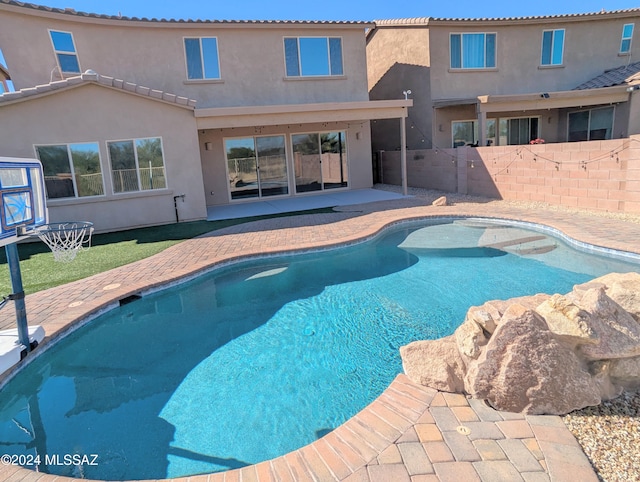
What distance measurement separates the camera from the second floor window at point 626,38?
20.2 metres

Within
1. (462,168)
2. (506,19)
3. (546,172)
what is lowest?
(546,172)

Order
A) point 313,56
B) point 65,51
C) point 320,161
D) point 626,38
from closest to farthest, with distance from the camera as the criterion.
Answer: point 65,51 < point 313,56 < point 320,161 < point 626,38

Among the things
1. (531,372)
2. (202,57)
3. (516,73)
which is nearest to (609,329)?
(531,372)

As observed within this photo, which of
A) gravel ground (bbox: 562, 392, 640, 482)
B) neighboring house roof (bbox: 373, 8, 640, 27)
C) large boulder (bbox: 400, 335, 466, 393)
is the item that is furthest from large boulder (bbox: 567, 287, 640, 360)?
neighboring house roof (bbox: 373, 8, 640, 27)

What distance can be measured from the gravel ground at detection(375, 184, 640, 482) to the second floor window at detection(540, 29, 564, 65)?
67.7 feet

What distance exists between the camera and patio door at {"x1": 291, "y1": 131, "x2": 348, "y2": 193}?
18.4 metres

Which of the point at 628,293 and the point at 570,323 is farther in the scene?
the point at 628,293

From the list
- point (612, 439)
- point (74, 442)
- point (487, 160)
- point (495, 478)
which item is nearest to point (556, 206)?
point (487, 160)

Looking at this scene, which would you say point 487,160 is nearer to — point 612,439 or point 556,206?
point 556,206

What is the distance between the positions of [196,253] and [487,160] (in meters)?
10.7

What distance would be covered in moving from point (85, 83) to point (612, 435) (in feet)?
47.5

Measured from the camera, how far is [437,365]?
408 centimetres

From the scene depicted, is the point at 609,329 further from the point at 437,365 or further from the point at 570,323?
the point at 437,365

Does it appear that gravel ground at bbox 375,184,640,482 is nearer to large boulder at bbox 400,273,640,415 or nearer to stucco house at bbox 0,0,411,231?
large boulder at bbox 400,273,640,415
